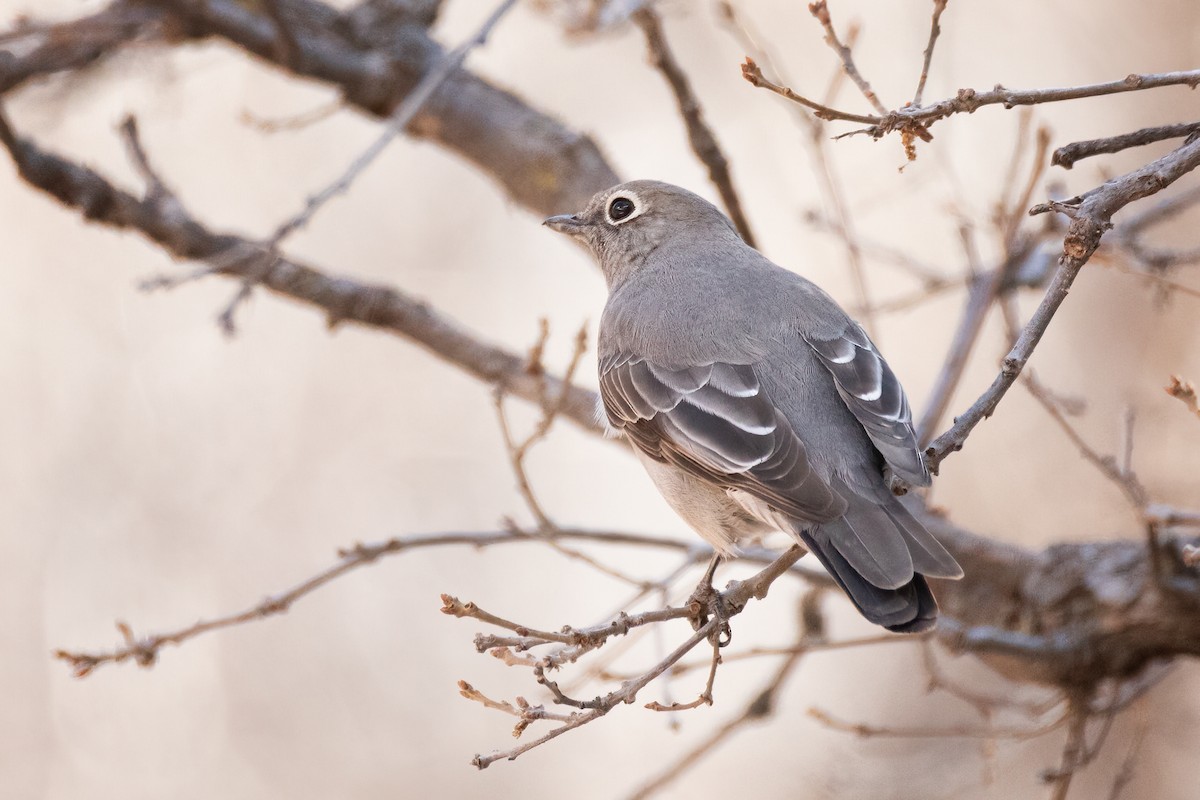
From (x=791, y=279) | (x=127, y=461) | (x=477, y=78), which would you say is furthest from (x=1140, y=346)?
(x=127, y=461)

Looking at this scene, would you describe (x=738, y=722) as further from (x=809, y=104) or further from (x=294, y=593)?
(x=809, y=104)

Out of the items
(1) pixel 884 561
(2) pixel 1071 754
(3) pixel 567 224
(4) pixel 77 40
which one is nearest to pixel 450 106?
(3) pixel 567 224

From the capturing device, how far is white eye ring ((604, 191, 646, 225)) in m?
5.25

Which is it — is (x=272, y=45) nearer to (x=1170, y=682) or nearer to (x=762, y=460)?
(x=762, y=460)

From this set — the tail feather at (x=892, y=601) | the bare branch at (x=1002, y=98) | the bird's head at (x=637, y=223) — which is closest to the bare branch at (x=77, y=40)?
the bird's head at (x=637, y=223)

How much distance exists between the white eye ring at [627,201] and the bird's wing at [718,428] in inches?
37.6

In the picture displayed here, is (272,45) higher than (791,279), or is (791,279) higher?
(272,45)

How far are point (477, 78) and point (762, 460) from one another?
2.92 meters

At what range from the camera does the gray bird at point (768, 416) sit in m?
3.33

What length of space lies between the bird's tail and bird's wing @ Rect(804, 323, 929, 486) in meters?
0.15

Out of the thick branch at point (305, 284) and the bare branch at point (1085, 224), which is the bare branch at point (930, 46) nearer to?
the bare branch at point (1085, 224)

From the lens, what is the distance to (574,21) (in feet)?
18.8

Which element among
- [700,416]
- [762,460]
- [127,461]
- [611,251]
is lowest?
[762,460]

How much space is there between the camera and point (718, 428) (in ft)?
12.9
